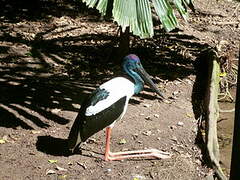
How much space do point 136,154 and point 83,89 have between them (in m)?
1.87

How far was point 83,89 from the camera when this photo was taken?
22.3 ft

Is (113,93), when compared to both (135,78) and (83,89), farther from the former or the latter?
(83,89)

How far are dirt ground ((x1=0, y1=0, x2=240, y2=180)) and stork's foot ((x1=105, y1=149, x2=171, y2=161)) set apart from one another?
0.18 feet

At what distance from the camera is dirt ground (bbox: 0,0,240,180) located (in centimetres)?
500

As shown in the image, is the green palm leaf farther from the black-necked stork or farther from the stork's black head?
the black-necked stork

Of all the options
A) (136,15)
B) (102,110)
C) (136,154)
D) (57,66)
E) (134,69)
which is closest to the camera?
(102,110)

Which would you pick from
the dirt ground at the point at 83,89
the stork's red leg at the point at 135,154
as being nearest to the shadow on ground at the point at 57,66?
the dirt ground at the point at 83,89

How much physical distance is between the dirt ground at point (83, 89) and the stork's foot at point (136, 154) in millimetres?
55

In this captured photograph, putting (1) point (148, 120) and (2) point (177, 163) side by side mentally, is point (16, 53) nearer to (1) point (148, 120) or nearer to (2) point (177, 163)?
(1) point (148, 120)

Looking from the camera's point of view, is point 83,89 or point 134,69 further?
point 83,89

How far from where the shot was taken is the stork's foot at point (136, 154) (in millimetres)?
5070

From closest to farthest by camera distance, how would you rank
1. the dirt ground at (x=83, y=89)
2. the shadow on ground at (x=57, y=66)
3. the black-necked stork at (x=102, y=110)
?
the black-necked stork at (x=102, y=110) → the dirt ground at (x=83, y=89) → the shadow on ground at (x=57, y=66)

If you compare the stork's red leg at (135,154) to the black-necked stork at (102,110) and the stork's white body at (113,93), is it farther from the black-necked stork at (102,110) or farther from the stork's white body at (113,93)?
the stork's white body at (113,93)

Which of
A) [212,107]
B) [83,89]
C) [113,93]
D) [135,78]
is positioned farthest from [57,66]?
[113,93]
